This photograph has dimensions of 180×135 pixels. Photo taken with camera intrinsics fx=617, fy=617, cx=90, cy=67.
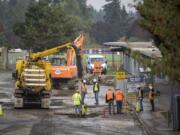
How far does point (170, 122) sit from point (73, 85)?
25.1 metres

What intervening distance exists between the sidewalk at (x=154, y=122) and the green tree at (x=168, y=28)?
10.1 m

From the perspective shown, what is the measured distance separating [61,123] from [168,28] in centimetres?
1425

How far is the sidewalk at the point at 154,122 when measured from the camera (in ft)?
94.6

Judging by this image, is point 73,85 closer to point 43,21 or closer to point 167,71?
point 43,21

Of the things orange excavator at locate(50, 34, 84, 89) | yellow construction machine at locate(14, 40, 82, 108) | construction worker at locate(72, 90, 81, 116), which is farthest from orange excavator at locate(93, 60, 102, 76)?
construction worker at locate(72, 90, 81, 116)

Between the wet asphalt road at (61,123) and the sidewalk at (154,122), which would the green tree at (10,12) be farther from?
the sidewalk at (154,122)

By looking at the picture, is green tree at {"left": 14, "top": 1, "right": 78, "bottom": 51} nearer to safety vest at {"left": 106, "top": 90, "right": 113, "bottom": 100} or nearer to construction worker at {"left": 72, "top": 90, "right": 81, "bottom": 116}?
safety vest at {"left": 106, "top": 90, "right": 113, "bottom": 100}

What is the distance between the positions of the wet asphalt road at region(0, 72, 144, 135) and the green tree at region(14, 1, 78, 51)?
40493 millimetres

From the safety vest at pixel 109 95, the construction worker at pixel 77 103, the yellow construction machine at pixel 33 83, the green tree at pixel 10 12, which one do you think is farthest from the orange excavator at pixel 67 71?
the green tree at pixel 10 12

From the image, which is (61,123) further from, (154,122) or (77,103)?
(154,122)

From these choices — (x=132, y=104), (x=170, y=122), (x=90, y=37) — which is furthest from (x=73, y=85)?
(x=90, y=37)

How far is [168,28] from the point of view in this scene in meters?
18.7

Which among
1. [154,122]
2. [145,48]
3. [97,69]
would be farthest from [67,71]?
[154,122]

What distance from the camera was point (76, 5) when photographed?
14912 cm
